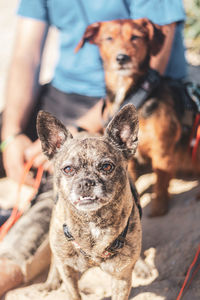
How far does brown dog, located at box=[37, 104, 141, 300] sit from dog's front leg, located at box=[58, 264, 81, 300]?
0.06m

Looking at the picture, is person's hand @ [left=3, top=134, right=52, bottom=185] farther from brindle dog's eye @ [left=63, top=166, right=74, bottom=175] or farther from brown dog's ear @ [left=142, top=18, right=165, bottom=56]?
brindle dog's eye @ [left=63, top=166, right=74, bottom=175]

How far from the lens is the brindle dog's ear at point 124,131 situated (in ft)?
4.89

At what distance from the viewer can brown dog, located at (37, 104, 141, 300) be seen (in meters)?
1.41

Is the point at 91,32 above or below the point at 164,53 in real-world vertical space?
above

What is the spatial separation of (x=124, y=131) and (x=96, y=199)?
0.37 metres

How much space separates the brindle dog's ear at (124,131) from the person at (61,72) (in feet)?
3.68

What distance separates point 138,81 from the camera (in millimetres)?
2453

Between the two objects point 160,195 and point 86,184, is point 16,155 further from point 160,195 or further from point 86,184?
point 86,184

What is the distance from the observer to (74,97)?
3309 millimetres

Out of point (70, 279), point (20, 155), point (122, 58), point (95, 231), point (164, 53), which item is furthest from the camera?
point (20, 155)

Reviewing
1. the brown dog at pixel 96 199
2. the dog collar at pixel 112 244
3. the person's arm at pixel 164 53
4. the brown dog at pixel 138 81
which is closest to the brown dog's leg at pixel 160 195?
the brown dog at pixel 138 81

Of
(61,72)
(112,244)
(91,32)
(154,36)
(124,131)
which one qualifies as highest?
(91,32)

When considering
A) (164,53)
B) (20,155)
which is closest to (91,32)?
(164,53)

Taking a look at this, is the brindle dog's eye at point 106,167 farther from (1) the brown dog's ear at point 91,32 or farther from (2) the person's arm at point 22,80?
(2) the person's arm at point 22,80
